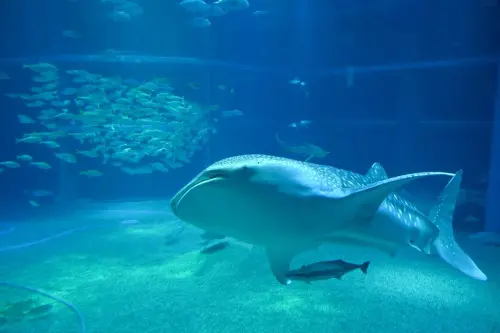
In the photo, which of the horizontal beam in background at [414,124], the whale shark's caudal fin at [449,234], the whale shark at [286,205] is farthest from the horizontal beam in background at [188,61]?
the whale shark at [286,205]

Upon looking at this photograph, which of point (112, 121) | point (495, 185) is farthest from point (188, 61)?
point (495, 185)

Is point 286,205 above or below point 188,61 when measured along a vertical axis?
below

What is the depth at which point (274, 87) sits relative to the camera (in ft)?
64.1

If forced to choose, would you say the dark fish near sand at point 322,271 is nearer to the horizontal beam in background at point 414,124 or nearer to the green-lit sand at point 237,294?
the green-lit sand at point 237,294

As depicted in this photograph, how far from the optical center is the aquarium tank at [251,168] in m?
3.06

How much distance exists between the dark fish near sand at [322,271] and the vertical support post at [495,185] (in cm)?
852

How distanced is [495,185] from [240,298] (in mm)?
8348

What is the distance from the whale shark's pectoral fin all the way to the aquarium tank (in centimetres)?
2

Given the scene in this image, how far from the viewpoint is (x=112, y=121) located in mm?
13961

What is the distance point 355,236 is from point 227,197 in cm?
128

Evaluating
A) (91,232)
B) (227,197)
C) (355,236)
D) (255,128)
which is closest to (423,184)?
(255,128)

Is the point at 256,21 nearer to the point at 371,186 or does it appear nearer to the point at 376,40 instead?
the point at 376,40

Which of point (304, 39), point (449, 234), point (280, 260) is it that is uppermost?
point (304, 39)

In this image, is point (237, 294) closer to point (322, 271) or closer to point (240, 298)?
point (240, 298)
